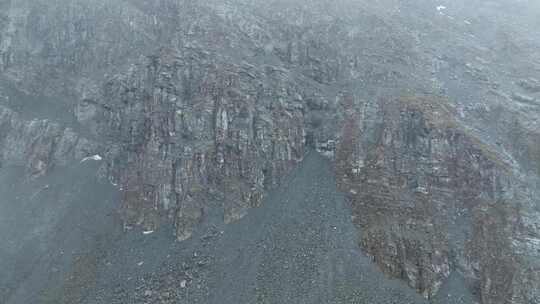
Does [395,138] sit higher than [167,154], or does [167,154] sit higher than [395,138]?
[395,138]

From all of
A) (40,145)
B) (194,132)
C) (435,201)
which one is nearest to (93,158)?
(40,145)

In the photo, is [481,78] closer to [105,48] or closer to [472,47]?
[472,47]

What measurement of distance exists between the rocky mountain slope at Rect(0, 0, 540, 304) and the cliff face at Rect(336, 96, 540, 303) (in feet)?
0.52

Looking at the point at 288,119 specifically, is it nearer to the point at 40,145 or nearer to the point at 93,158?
the point at 93,158

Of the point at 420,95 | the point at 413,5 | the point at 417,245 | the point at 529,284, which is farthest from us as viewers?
the point at 413,5

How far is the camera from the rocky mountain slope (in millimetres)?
40719

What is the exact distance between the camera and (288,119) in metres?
51.8

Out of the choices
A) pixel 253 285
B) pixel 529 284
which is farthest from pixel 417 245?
pixel 253 285

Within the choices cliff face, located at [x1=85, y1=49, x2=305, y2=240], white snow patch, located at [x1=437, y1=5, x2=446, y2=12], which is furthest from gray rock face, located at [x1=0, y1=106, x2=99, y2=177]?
white snow patch, located at [x1=437, y1=5, x2=446, y2=12]

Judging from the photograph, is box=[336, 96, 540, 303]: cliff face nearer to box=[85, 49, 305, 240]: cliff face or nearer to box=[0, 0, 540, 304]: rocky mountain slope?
box=[0, 0, 540, 304]: rocky mountain slope

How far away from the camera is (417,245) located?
130ft

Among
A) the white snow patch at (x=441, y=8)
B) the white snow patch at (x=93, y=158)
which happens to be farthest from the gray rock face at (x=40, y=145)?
the white snow patch at (x=441, y=8)

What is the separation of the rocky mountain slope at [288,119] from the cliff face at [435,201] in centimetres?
16

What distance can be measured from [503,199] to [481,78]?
24981mm
